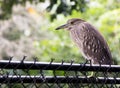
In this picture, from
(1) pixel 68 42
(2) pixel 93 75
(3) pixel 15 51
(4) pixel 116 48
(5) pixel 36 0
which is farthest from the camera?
(3) pixel 15 51

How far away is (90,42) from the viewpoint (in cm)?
515

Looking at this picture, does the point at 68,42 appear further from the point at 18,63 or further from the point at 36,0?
the point at 18,63

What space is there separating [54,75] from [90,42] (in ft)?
7.61

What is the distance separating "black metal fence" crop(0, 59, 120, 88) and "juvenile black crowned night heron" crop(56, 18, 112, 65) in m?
1.58

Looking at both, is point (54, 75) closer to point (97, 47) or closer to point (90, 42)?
point (97, 47)

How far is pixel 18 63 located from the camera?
2.69 m

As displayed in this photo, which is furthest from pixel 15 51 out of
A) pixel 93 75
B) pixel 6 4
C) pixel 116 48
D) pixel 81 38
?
pixel 93 75

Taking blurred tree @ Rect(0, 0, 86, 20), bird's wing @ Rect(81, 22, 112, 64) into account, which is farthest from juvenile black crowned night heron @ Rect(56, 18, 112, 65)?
blurred tree @ Rect(0, 0, 86, 20)

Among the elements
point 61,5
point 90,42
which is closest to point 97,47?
point 90,42

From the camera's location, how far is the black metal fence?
8.91ft

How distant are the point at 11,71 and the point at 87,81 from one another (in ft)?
1.54

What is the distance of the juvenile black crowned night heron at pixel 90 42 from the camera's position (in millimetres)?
4895

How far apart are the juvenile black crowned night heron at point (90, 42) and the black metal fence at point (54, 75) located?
1582 millimetres

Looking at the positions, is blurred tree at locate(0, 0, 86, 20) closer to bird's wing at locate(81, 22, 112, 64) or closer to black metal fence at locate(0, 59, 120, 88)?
bird's wing at locate(81, 22, 112, 64)
